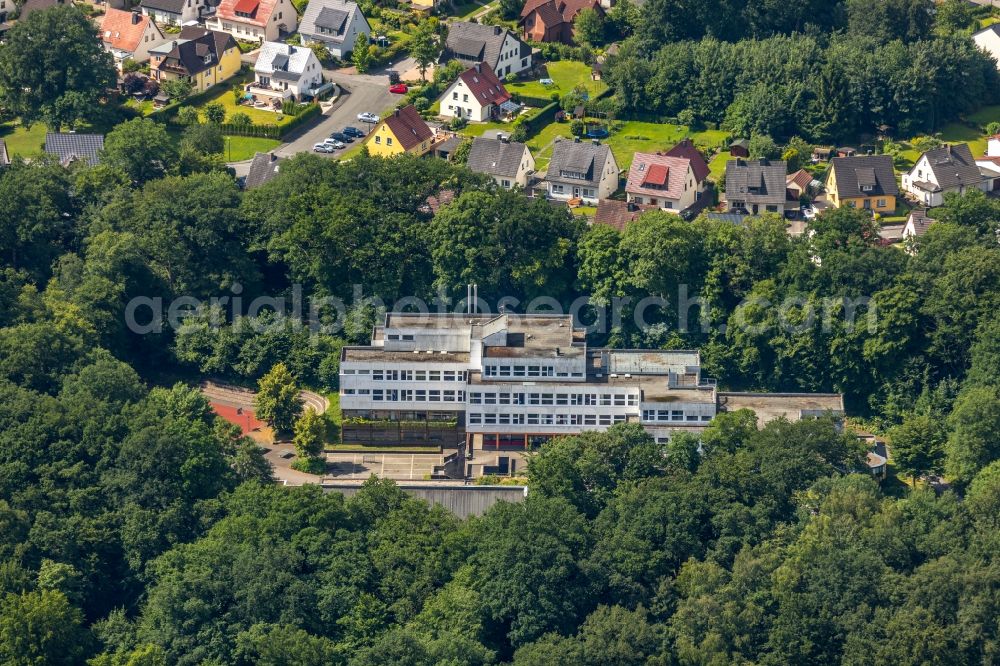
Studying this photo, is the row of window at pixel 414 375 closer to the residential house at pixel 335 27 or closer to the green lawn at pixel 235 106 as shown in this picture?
the green lawn at pixel 235 106

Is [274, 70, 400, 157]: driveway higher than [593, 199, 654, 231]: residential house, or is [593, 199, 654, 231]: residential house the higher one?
[274, 70, 400, 157]: driveway

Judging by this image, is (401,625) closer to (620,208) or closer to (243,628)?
(243,628)

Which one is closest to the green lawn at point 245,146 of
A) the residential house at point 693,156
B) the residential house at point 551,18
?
the residential house at point 551,18

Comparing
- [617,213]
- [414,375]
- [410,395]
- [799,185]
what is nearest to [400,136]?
[617,213]

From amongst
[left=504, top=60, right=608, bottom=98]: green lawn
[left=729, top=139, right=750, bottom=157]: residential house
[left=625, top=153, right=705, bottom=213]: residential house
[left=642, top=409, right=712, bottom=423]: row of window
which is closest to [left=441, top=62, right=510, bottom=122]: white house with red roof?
[left=504, top=60, right=608, bottom=98]: green lawn

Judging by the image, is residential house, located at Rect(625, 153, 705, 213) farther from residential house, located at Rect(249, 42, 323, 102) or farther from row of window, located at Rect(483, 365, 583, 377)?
residential house, located at Rect(249, 42, 323, 102)

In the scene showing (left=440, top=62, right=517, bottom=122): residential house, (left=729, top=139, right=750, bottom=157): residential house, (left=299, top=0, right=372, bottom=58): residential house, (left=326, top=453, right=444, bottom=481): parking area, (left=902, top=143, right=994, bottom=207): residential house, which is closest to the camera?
(left=326, top=453, right=444, bottom=481): parking area
